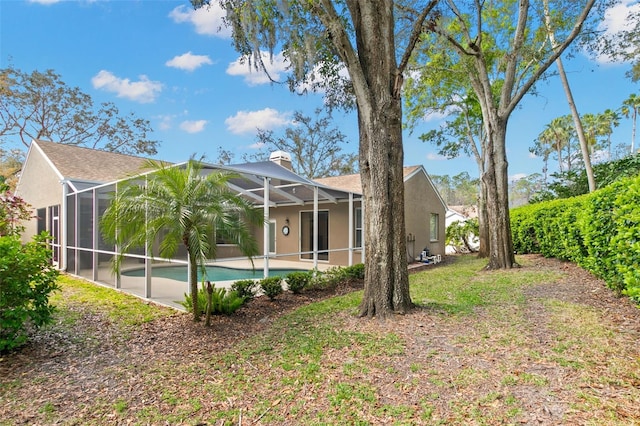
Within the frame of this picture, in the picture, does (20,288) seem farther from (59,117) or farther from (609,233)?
(59,117)

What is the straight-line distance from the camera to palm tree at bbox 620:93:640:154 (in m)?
22.3

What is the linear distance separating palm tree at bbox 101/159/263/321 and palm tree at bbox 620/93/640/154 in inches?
1102

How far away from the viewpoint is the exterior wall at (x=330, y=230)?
44.7ft

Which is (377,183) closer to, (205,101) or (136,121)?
(205,101)

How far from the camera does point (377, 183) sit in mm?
5242

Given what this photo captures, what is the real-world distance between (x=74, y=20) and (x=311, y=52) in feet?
43.3

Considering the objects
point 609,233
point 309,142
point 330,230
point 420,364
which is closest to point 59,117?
point 309,142

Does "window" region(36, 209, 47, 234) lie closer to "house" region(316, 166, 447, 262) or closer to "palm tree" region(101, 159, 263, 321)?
"palm tree" region(101, 159, 263, 321)

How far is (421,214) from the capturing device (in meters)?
15.3

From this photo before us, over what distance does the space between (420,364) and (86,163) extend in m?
14.7

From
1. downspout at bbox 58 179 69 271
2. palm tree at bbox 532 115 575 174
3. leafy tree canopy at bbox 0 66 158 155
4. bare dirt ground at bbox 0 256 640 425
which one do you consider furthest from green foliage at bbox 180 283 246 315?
palm tree at bbox 532 115 575 174

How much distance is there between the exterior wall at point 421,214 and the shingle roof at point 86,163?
10.5 meters

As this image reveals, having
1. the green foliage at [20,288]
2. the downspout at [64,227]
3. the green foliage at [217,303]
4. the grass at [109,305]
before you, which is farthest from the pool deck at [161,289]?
the downspout at [64,227]

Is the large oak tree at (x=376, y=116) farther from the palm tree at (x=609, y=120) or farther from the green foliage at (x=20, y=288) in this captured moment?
the palm tree at (x=609, y=120)
